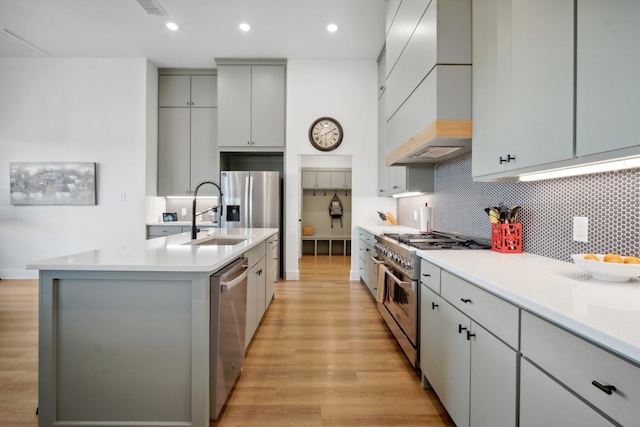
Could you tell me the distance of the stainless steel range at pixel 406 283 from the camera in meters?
2.03

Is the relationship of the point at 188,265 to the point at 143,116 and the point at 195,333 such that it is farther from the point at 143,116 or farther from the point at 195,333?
the point at 143,116

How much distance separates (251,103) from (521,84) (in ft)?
13.3

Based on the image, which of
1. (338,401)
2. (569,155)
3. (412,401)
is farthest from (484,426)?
(569,155)

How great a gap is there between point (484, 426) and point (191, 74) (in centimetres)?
567

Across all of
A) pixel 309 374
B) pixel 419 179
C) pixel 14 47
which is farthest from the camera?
pixel 14 47

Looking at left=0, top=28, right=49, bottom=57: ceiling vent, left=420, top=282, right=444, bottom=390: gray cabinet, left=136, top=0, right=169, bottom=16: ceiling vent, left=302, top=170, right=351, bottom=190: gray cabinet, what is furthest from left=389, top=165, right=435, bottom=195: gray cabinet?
left=0, top=28, right=49, bottom=57: ceiling vent

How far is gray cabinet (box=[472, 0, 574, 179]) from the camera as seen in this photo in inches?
46.7

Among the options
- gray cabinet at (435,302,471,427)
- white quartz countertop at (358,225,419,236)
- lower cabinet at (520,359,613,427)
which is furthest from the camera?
white quartz countertop at (358,225,419,236)

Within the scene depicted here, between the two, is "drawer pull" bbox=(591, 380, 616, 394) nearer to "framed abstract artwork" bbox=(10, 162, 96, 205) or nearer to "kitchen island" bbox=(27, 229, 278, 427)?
"kitchen island" bbox=(27, 229, 278, 427)

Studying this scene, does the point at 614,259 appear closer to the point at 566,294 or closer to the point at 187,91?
the point at 566,294

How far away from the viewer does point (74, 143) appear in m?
4.71

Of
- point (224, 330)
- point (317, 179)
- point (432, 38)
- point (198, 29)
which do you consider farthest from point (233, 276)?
point (317, 179)

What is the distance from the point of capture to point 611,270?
1.08 metres

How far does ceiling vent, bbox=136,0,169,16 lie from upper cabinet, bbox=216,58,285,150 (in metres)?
1.18
